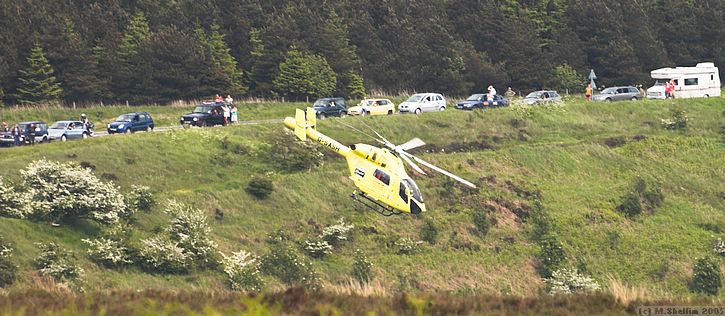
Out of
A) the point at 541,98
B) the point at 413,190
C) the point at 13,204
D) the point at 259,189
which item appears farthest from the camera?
the point at 541,98

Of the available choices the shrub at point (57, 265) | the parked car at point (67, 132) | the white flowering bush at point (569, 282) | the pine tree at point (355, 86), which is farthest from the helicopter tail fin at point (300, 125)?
the pine tree at point (355, 86)

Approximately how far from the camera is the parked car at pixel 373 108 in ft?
236

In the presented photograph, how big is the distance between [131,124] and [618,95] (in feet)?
137

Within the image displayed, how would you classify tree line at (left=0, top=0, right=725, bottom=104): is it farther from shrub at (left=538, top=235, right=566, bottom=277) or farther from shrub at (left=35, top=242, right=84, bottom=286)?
shrub at (left=538, top=235, right=566, bottom=277)

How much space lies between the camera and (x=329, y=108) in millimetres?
71000

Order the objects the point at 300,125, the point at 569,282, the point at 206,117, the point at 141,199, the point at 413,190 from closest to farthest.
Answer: the point at 413,190, the point at 300,125, the point at 141,199, the point at 569,282, the point at 206,117

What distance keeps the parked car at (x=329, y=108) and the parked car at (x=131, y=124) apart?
12.6 meters

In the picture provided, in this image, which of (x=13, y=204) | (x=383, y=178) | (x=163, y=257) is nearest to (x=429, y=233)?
(x=383, y=178)

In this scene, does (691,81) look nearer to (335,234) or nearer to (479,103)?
(479,103)

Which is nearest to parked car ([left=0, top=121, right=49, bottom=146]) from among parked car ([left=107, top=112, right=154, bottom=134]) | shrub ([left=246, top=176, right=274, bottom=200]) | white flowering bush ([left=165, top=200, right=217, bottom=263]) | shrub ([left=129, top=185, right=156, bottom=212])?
parked car ([left=107, top=112, right=154, bottom=134])

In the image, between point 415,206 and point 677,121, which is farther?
point 677,121

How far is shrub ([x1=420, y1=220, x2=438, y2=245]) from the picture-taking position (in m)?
51.6

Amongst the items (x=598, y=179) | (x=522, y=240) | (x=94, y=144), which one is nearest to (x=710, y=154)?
(x=598, y=179)

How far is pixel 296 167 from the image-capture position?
2224 inches
